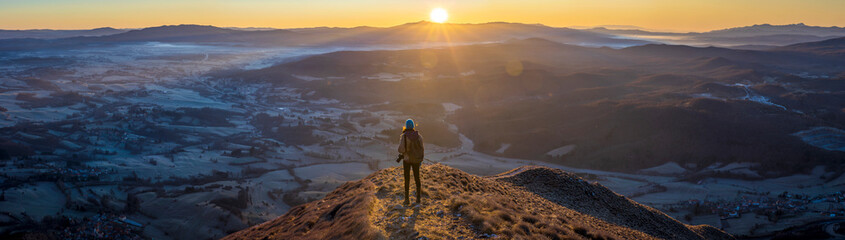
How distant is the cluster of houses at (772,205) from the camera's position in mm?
35312

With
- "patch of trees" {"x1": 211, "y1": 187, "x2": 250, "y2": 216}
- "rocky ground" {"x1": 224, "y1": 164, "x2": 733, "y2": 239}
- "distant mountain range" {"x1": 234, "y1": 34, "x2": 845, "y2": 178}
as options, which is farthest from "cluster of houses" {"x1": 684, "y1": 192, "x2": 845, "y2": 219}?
"patch of trees" {"x1": 211, "y1": 187, "x2": 250, "y2": 216}

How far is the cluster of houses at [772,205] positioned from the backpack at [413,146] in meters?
35.5

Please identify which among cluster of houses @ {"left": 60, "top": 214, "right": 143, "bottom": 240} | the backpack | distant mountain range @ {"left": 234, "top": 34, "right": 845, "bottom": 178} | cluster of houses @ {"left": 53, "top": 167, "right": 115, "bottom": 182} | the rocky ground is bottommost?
cluster of houses @ {"left": 60, "top": 214, "right": 143, "bottom": 240}

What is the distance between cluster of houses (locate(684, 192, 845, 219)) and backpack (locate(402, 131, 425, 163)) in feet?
Answer: 116

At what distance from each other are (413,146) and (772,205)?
40307 millimetres

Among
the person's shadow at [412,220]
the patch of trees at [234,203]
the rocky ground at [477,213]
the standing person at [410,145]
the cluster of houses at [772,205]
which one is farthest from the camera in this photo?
the patch of trees at [234,203]

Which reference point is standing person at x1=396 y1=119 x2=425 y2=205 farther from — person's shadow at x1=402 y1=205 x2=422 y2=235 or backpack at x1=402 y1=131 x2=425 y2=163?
person's shadow at x1=402 y1=205 x2=422 y2=235

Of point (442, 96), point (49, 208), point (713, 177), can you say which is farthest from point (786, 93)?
point (49, 208)

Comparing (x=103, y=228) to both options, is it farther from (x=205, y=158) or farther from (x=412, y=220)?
(x=412, y=220)

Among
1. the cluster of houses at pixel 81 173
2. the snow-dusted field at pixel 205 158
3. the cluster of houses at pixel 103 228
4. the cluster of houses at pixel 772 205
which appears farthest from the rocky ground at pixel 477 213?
the cluster of houses at pixel 81 173

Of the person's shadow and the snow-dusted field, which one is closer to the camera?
the person's shadow

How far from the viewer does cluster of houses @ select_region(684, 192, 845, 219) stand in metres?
35.3

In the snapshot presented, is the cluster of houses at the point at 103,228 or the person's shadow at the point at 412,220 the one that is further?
the cluster of houses at the point at 103,228

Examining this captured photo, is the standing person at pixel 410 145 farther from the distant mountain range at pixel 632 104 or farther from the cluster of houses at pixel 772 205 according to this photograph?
the distant mountain range at pixel 632 104
